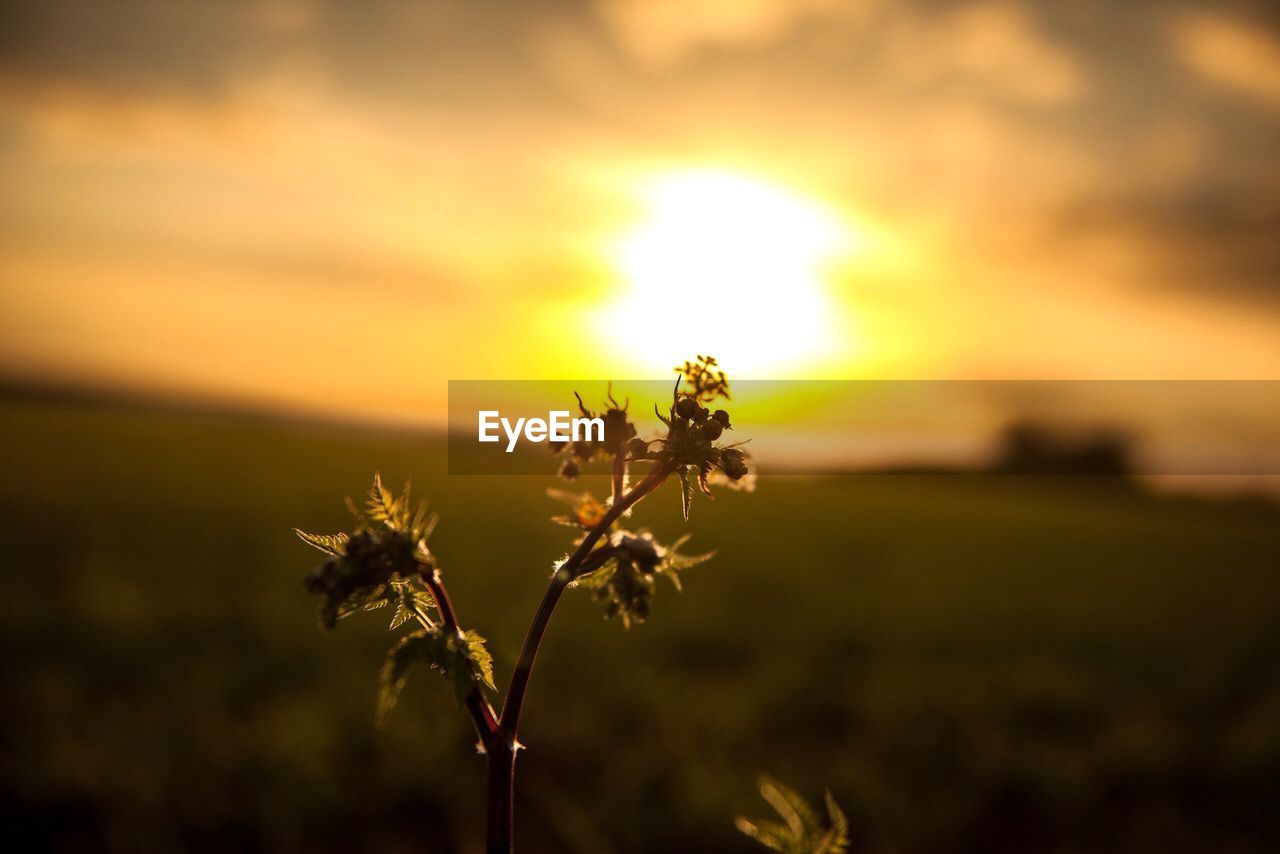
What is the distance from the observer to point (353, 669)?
520 inches

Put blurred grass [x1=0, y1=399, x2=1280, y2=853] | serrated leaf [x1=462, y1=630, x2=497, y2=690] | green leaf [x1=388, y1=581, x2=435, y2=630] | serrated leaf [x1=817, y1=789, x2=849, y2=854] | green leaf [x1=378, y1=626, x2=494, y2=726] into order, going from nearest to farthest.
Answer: green leaf [x1=378, y1=626, x2=494, y2=726] < serrated leaf [x1=462, y1=630, x2=497, y2=690] < green leaf [x1=388, y1=581, x2=435, y2=630] < serrated leaf [x1=817, y1=789, x2=849, y2=854] < blurred grass [x1=0, y1=399, x2=1280, y2=853]

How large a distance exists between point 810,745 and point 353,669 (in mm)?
7515

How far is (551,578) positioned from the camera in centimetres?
170

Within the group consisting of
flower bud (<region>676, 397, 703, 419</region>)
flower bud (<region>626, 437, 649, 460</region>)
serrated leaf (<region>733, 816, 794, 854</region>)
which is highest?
flower bud (<region>676, 397, 703, 419</region>)

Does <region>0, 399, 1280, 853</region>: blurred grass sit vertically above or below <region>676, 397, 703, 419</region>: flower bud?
below

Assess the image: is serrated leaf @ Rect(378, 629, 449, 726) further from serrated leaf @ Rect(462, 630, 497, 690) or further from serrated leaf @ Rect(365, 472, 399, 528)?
serrated leaf @ Rect(365, 472, 399, 528)

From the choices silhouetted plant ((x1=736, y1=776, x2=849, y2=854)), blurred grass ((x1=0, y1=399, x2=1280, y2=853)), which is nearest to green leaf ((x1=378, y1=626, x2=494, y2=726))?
silhouetted plant ((x1=736, y1=776, x2=849, y2=854))

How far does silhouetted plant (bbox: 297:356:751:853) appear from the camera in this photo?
1.48 metres

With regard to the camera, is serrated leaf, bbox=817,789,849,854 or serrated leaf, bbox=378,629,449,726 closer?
serrated leaf, bbox=378,629,449,726

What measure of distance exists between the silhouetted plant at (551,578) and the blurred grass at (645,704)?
4659mm

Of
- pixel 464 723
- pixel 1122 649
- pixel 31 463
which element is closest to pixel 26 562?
pixel 464 723

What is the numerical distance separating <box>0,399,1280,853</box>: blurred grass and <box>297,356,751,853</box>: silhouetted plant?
466cm

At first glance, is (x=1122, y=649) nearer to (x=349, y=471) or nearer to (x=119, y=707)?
(x=119, y=707)

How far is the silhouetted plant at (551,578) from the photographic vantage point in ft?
4.85
